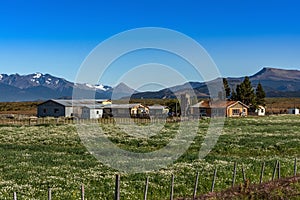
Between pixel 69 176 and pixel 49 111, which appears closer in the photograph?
pixel 69 176

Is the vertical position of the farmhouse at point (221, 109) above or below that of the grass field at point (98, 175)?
above

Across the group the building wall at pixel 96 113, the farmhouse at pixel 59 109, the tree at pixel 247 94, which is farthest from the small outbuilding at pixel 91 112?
the tree at pixel 247 94

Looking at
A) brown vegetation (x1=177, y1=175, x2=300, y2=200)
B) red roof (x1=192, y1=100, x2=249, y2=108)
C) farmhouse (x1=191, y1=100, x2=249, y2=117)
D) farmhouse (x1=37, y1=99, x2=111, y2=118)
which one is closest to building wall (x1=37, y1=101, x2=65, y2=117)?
farmhouse (x1=37, y1=99, x2=111, y2=118)

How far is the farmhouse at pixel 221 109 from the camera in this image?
380 feet

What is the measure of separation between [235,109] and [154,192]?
332 feet

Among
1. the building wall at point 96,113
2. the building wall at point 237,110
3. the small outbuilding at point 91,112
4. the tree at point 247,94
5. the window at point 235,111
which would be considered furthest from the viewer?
the tree at point 247,94

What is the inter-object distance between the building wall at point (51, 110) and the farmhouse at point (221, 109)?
37052mm

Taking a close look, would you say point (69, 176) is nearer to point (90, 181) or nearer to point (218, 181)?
point (90, 181)

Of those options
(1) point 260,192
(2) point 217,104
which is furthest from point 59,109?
(1) point 260,192

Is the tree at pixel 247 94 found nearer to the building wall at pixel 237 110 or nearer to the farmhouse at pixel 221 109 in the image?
the farmhouse at pixel 221 109

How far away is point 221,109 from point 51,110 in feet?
154

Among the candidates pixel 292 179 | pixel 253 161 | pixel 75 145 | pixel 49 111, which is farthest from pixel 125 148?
pixel 49 111

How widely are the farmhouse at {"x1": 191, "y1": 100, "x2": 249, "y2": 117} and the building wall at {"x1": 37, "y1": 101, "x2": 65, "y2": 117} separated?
37.1 m

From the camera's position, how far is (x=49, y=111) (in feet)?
383
